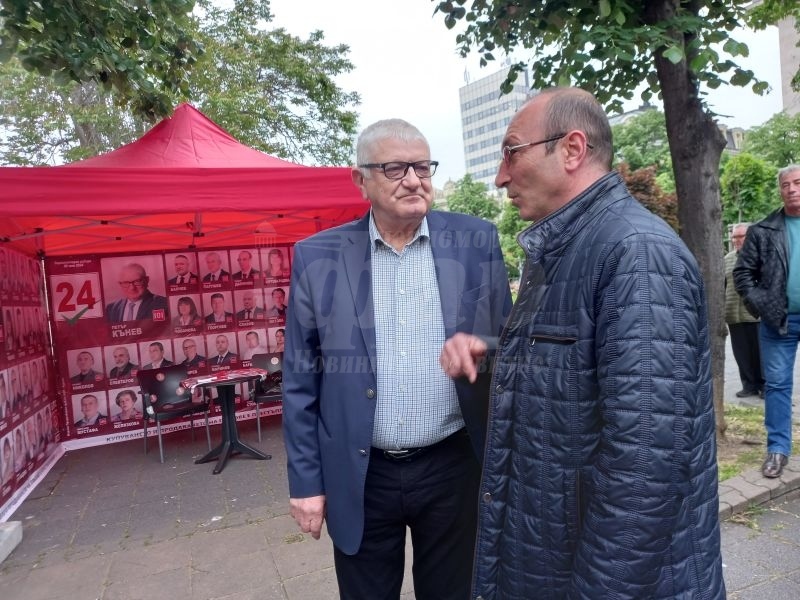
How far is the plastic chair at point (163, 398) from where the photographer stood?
223 inches

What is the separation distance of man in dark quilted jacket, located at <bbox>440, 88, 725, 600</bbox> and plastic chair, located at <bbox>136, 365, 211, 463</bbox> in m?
4.96

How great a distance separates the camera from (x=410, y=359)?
185 centimetres

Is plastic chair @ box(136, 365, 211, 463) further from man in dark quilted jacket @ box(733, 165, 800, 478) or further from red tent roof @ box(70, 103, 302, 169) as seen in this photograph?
man in dark quilted jacket @ box(733, 165, 800, 478)

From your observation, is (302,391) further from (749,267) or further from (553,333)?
(749,267)

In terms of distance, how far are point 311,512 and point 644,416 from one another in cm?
119

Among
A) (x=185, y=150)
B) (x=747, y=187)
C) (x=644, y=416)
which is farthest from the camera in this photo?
(x=747, y=187)

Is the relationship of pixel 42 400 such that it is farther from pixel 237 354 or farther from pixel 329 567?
pixel 329 567

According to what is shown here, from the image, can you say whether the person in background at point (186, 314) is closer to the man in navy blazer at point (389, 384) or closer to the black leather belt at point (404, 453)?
the man in navy blazer at point (389, 384)

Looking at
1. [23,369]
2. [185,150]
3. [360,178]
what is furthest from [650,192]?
[23,369]

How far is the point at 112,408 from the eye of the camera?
6.33m

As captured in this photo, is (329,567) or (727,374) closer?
(329,567)

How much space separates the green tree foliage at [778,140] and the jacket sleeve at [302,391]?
114ft

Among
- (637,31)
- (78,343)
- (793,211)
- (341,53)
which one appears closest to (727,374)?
(793,211)

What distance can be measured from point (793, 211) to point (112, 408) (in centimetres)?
681
